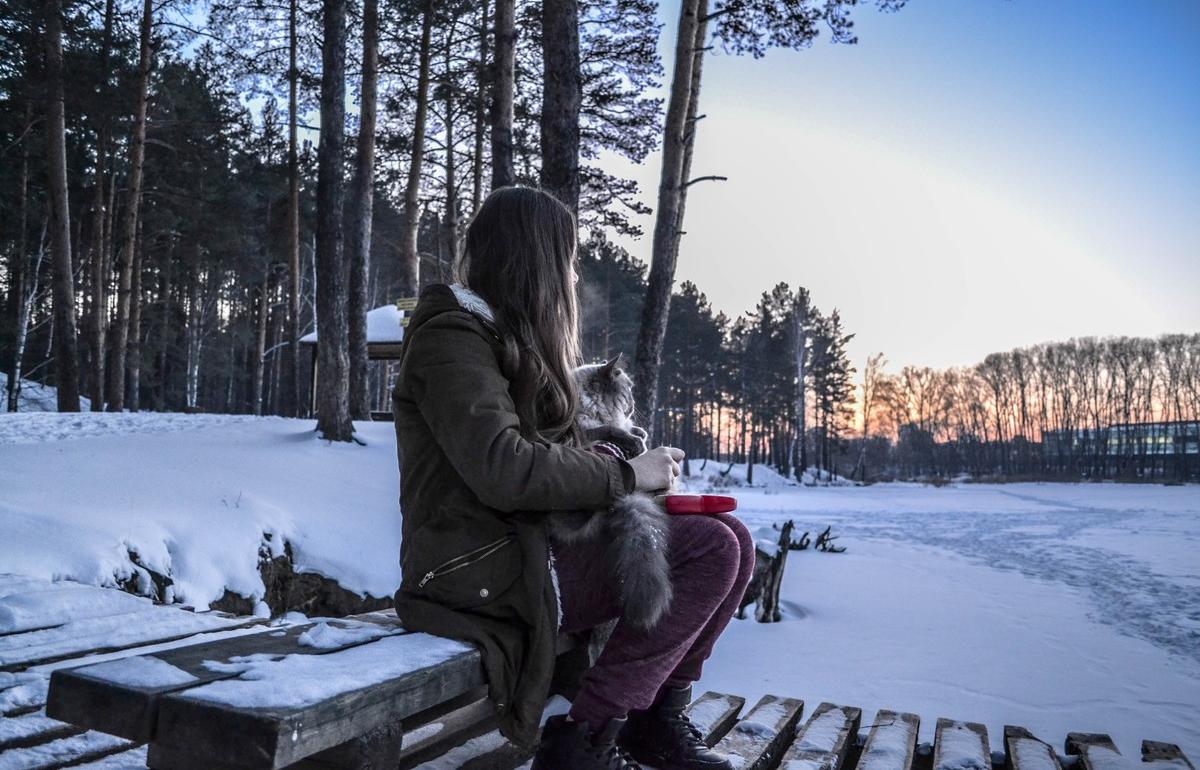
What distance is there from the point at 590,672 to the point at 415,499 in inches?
26.5

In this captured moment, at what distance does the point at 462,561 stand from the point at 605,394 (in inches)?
30.7

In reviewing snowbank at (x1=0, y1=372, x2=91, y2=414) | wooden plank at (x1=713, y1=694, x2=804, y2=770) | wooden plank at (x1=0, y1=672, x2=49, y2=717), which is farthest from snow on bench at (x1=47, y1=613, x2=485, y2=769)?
snowbank at (x1=0, y1=372, x2=91, y2=414)

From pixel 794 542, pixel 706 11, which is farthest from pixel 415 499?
pixel 794 542

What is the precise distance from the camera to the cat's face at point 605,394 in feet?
7.52

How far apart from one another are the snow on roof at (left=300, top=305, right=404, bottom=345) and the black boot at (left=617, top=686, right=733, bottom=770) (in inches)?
531

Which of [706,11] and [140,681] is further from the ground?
[706,11]

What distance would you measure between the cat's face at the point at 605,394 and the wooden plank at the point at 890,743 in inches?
58.3

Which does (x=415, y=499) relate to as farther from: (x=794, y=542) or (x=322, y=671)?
(x=794, y=542)

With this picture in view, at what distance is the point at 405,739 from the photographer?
8.08ft

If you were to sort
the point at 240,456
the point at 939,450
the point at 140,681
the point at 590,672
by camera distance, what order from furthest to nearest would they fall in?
the point at 939,450 < the point at 240,456 < the point at 590,672 < the point at 140,681

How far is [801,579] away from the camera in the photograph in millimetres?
9148

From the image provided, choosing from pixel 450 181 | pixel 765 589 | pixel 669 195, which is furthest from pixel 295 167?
pixel 765 589

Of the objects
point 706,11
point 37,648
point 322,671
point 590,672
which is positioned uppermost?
point 706,11

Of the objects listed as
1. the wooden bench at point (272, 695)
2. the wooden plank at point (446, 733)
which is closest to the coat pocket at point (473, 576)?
the wooden bench at point (272, 695)
